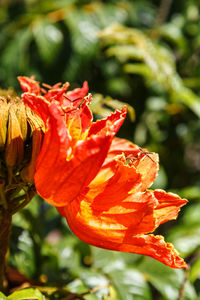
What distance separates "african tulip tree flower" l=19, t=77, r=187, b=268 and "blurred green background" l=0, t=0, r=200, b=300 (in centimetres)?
39

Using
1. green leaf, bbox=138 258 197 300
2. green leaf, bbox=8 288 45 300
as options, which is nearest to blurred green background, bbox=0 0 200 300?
green leaf, bbox=138 258 197 300

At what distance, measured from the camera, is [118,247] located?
0.67 m

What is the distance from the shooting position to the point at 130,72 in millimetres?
1670

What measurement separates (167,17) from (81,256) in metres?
1.32

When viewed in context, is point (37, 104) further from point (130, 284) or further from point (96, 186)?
point (130, 284)

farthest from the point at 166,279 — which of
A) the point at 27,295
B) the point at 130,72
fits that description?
the point at 130,72

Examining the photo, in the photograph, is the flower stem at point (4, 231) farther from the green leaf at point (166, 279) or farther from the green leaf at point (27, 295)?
the green leaf at point (166, 279)

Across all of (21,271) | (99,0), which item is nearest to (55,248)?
(21,271)

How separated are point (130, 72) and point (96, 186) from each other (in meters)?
1.07

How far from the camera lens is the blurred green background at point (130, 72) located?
1.19 meters

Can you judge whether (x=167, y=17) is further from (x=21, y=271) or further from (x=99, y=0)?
(x=21, y=271)

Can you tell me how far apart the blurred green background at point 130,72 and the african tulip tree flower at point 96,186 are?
391 mm

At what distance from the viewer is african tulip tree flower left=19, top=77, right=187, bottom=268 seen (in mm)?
610

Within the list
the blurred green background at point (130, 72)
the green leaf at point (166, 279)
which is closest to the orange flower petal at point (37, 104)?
the blurred green background at point (130, 72)
